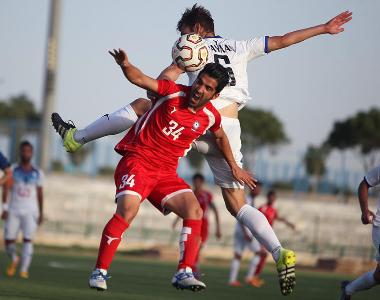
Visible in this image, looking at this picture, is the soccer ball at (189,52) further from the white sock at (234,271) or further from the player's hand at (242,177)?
the white sock at (234,271)

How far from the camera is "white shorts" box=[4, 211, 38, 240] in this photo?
793 inches

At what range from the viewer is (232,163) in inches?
444

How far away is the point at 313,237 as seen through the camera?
136 ft

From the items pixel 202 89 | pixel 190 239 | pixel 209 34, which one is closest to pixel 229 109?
pixel 209 34

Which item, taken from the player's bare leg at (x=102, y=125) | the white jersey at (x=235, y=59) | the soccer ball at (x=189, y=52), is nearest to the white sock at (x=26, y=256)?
the player's bare leg at (x=102, y=125)

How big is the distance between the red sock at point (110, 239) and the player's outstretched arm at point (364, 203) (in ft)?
10.7

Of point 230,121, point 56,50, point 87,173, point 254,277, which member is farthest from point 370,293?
point 87,173

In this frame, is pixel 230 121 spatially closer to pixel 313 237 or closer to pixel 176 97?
pixel 176 97

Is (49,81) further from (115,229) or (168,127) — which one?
(115,229)

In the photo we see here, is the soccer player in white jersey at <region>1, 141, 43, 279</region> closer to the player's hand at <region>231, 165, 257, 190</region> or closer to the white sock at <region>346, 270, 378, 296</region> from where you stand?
the white sock at <region>346, 270, 378, 296</region>

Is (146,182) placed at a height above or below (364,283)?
above

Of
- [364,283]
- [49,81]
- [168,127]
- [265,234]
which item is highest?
[49,81]

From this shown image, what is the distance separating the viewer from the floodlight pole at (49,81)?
1497 inches

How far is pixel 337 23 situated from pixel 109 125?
286 cm
